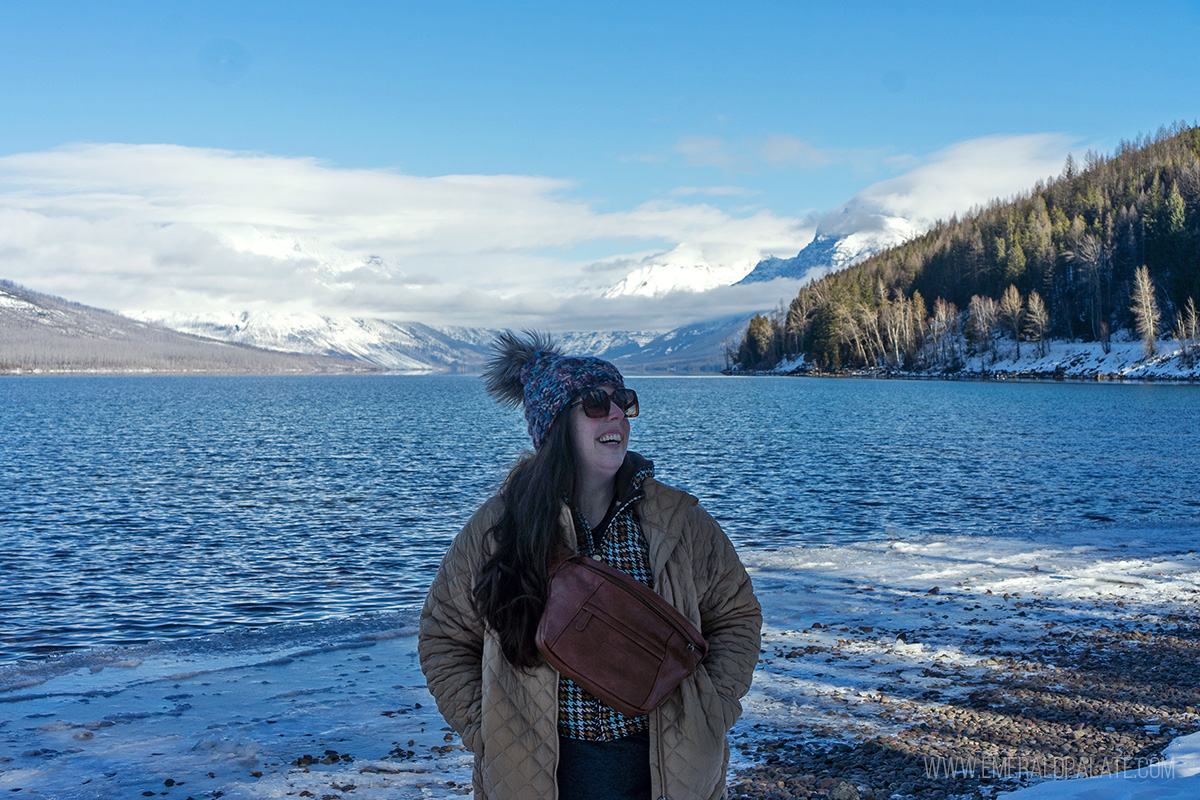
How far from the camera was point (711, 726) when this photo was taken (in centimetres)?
350

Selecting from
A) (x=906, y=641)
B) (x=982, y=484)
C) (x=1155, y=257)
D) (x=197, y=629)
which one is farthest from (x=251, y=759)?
(x=1155, y=257)

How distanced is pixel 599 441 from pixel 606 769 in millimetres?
1297

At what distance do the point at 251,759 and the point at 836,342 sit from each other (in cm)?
17819

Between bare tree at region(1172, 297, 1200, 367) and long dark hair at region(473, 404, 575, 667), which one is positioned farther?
bare tree at region(1172, 297, 1200, 367)

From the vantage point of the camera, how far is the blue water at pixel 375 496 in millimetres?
15609

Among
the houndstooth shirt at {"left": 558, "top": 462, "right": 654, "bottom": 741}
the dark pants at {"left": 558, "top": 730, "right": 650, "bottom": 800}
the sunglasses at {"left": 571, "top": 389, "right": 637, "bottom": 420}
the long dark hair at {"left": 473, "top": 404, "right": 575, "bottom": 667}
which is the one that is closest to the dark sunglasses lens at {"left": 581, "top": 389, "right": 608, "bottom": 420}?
the sunglasses at {"left": 571, "top": 389, "right": 637, "bottom": 420}

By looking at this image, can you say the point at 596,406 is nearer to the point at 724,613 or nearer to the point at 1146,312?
the point at 724,613

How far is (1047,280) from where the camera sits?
491ft

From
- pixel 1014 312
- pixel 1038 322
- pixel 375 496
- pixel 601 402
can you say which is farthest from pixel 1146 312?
pixel 601 402

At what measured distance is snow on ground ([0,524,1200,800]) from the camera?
287 inches

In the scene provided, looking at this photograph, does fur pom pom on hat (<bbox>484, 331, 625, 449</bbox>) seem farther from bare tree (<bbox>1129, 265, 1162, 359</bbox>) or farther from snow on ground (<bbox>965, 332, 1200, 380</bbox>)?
bare tree (<bbox>1129, 265, 1162, 359</bbox>)

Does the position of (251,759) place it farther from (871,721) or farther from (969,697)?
(969,697)

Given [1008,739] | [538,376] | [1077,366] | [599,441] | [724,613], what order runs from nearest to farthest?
[599,441]
[724,613]
[538,376]
[1008,739]
[1077,366]

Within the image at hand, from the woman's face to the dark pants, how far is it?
105cm
